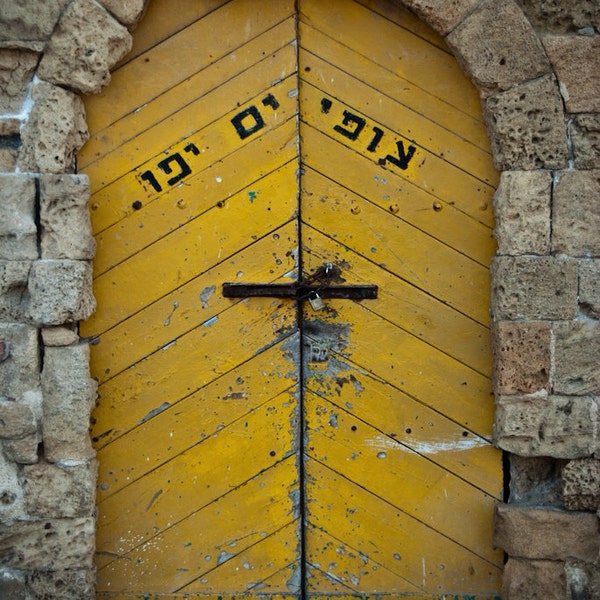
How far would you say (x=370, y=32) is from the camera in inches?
135

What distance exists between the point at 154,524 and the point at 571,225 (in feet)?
6.63

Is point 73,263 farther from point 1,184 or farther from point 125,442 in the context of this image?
point 125,442

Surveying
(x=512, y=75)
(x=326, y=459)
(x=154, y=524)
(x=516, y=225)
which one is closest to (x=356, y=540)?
(x=326, y=459)

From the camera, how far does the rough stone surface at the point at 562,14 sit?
10.6 ft

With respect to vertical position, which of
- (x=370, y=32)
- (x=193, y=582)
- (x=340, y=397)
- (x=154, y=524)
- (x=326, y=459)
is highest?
(x=370, y=32)

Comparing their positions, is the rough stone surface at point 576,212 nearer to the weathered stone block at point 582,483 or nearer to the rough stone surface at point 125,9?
the weathered stone block at point 582,483

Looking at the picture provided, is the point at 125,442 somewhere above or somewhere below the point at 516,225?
below

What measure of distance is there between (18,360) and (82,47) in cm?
118

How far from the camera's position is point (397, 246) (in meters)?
3.48

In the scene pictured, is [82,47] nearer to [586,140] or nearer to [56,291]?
[56,291]

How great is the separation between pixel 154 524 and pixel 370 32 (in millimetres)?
2153

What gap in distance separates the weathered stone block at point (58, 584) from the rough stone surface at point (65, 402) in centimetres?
44

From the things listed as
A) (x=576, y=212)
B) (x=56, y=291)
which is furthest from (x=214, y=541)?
(x=576, y=212)

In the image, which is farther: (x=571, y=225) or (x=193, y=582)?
(x=193, y=582)
